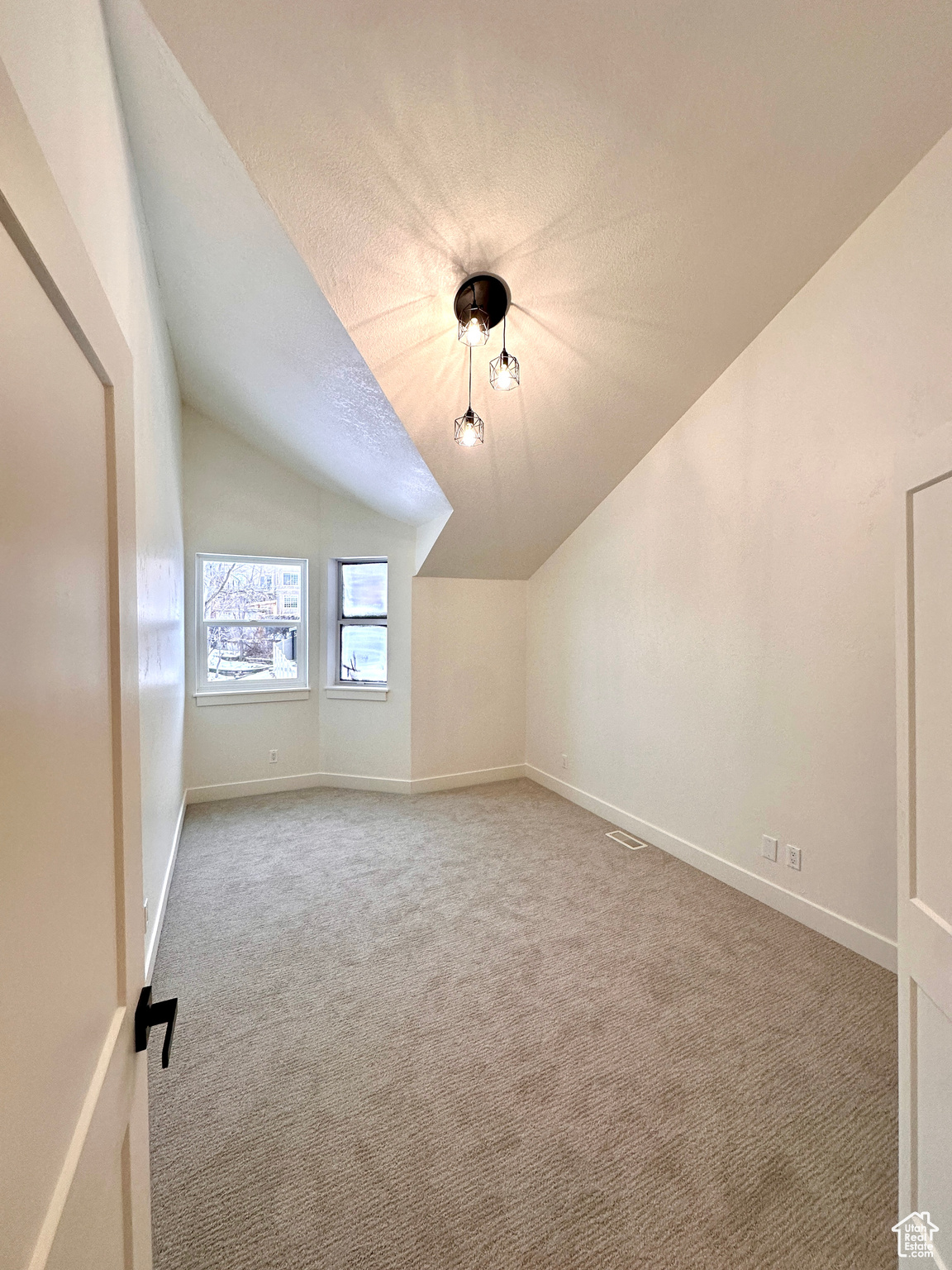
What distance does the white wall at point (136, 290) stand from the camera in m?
0.92

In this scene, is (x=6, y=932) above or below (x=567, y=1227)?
above

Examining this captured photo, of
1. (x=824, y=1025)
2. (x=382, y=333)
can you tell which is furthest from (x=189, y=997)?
(x=382, y=333)

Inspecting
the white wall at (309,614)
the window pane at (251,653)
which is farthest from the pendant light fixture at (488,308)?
the window pane at (251,653)

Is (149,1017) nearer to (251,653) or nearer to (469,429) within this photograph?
(469,429)

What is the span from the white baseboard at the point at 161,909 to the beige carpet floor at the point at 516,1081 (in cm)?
6

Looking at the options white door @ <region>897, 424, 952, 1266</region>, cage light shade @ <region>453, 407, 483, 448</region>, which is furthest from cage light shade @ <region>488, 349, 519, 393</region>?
white door @ <region>897, 424, 952, 1266</region>

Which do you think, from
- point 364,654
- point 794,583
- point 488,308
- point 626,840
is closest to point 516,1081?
point 626,840

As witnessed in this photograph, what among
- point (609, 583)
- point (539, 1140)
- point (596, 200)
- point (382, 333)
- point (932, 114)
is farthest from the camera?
point (609, 583)

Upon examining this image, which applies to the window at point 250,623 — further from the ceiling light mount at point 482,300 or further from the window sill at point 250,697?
the ceiling light mount at point 482,300

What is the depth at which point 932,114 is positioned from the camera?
6.07ft

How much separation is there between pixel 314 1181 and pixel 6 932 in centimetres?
146

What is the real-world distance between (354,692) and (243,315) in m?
2.77

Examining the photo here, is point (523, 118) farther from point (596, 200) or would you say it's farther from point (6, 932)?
point (6, 932)

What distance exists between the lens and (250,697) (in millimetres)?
4336
